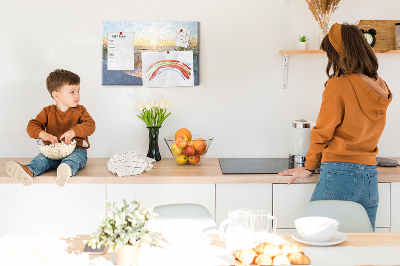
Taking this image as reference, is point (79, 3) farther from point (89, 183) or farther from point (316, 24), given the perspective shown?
point (316, 24)

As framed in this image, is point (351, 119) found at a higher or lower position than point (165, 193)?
higher

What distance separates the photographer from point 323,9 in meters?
2.87

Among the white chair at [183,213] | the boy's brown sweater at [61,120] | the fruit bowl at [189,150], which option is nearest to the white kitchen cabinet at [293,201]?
the fruit bowl at [189,150]

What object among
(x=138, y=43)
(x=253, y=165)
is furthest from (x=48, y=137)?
(x=253, y=165)

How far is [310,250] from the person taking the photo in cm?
142

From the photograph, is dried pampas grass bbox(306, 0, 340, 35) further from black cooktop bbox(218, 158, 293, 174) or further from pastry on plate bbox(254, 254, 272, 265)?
pastry on plate bbox(254, 254, 272, 265)

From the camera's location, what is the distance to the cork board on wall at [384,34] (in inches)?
119

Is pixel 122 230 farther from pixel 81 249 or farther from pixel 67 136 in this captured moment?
pixel 67 136

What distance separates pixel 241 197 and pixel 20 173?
1.11 m

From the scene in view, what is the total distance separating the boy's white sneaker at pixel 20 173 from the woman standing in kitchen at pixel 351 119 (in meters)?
1.39

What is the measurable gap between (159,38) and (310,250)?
192 cm

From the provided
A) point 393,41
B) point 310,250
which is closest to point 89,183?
point 310,250

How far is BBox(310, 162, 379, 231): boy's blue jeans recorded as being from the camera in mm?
2213

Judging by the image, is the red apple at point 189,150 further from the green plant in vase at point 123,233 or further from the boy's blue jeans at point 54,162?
the green plant in vase at point 123,233
